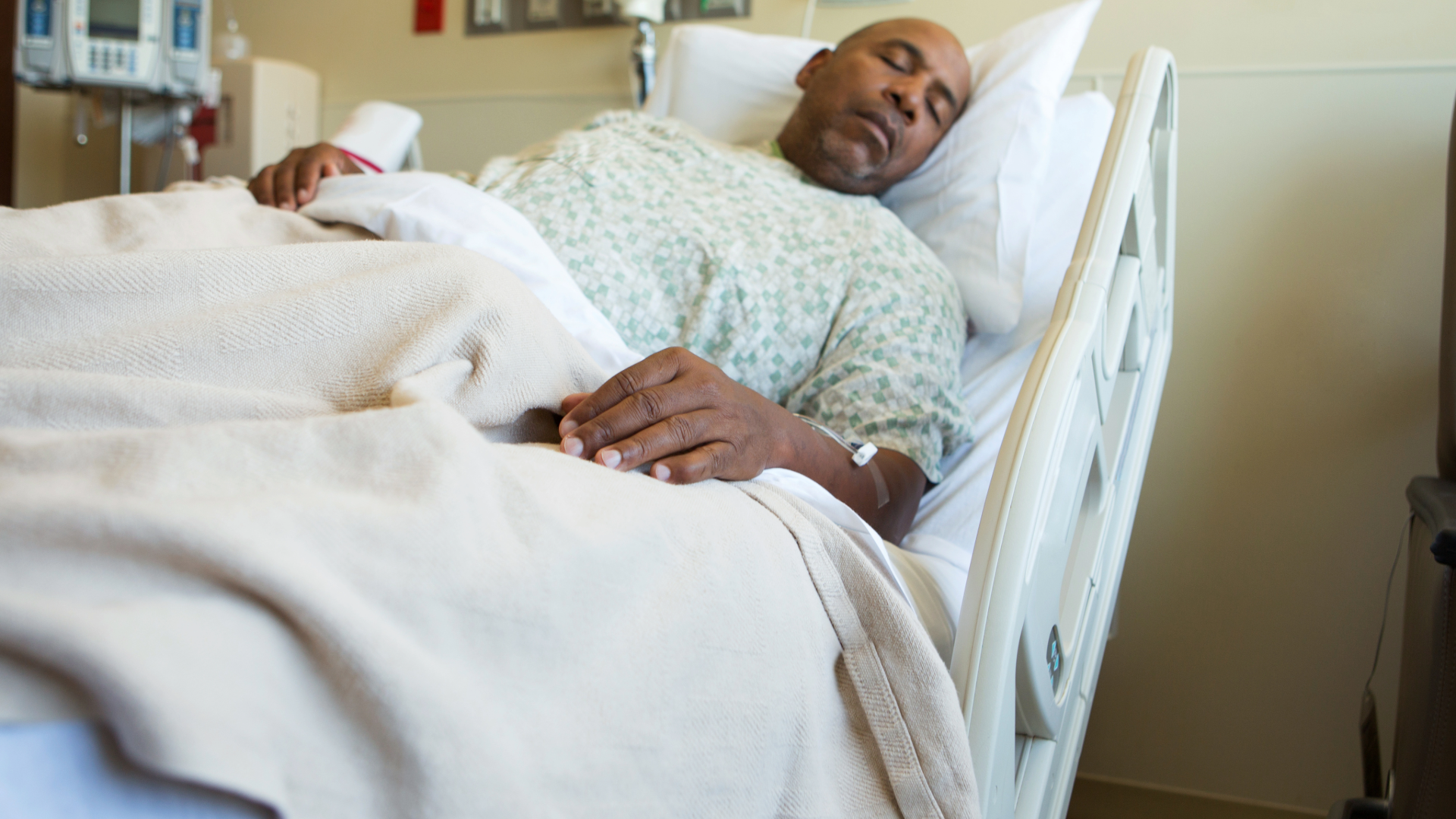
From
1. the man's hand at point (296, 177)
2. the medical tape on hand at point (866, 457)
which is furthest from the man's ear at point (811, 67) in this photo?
the medical tape on hand at point (866, 457)

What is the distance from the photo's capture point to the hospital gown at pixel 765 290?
1.01 meters

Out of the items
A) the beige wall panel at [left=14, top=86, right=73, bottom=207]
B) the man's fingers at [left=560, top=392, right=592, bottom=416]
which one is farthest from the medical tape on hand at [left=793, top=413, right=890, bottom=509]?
the beige wall panel at [left=14, top=86, right=73, bottom=207]

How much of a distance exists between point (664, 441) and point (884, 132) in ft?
2.91

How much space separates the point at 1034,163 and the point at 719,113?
0.56 meters

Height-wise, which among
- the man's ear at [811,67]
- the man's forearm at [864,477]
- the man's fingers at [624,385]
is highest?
the man's ear at [811,67]

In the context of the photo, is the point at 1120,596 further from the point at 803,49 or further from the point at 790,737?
the point at 790,737

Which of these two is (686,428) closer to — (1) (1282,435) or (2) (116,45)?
(1) (1282,435)

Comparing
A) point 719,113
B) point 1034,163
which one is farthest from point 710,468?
point 719,113

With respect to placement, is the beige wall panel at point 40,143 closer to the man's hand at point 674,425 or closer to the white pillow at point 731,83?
the white pillow at point 731,83

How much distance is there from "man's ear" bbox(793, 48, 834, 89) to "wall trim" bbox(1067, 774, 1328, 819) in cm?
126

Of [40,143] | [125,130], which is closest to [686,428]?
[125,130]

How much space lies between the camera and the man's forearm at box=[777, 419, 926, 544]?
2.62ft

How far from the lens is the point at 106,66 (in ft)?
6.33

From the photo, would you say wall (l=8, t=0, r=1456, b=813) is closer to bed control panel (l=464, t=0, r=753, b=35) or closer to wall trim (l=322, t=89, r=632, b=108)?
bed control panel (l=464, t=0, r=753, b=35)
